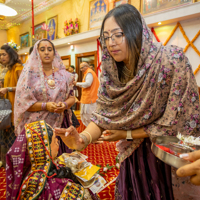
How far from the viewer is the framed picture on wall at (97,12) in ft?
17.1

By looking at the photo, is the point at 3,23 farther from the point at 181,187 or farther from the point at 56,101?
the point at 181,187

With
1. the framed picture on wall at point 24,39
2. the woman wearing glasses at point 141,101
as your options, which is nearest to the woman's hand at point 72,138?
the woman wearing glasses at point 141,101

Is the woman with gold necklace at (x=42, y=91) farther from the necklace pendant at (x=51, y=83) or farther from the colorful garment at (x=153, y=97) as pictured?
the colorful garment at (x=153, y=97)

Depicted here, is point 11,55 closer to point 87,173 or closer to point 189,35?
point 87,173

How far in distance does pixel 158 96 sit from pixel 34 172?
941 millimetres


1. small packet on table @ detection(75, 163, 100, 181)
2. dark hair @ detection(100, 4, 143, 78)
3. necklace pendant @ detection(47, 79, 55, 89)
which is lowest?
small packet on table @ detection(75, 163, 100, 181)

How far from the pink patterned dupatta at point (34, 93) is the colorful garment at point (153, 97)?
90 cm

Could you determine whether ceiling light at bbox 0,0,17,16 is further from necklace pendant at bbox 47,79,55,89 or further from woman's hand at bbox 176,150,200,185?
woman's hand at bbox 176,150,200,185

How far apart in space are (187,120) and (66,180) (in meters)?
0.90

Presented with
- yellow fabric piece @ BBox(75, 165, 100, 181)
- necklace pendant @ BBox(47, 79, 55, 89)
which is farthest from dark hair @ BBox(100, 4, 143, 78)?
A: necklace pendant @ BBox(47, 79, 55, 89)

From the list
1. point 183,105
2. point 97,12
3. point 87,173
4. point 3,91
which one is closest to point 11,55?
point 3,91

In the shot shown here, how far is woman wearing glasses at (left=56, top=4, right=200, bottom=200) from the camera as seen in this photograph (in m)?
0.83

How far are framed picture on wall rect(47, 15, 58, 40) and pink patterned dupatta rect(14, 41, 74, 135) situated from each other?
17.9 ft

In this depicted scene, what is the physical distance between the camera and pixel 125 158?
3.45ft
